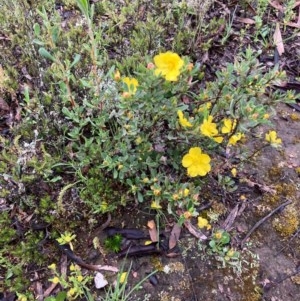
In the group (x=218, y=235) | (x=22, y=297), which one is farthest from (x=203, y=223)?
(x=22, y=297)

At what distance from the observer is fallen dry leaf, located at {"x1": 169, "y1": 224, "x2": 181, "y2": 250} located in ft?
7.32

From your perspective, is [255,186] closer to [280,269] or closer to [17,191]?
[280,269]

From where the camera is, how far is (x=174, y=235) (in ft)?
7.40

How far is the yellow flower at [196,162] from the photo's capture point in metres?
2.11

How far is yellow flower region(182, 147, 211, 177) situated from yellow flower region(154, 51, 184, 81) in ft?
1.48

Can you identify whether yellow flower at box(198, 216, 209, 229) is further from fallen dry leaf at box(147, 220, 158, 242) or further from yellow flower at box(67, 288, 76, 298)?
yellow flower at box(67, 288, 76, 298)

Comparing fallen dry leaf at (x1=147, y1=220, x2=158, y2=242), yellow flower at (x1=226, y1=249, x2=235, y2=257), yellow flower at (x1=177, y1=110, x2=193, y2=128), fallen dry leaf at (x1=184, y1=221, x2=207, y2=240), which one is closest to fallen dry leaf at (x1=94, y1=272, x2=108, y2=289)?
fallen dry leaf at (x1=147, y1=220, x2=158, y2=242)

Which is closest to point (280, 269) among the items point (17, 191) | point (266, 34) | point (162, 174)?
point (162, 174)

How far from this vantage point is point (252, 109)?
1.92m

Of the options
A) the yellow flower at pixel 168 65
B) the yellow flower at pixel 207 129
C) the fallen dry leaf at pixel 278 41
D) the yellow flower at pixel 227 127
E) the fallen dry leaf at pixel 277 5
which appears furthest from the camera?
the fallen dry leaf at pixel 277 5

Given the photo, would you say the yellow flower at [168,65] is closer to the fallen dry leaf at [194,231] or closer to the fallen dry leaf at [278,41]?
the fallen dry leaf at [194,231]

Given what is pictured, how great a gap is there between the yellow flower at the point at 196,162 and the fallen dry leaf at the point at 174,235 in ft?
1.18

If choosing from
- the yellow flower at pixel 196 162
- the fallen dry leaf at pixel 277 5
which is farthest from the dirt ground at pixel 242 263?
the fallen dry leaf at pixel 277 5

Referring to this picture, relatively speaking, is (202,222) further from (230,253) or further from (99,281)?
(99,281)
